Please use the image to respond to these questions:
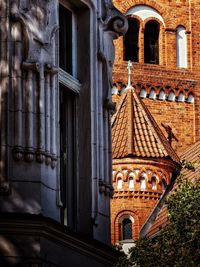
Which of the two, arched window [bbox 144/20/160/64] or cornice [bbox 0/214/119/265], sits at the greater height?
arched window [bbox 144/20/160/64]

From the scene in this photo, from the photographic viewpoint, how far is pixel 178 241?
79.6 ft

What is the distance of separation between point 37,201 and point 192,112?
39780 millimetres

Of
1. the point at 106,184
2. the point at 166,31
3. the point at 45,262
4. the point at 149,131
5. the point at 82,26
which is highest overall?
the point at 166,31

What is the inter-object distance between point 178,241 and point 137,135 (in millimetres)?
21398

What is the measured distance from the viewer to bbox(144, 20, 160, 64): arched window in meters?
51.6

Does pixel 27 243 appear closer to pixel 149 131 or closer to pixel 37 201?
pixel 37 201

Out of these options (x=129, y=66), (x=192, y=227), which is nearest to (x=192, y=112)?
(x=129, y=66)


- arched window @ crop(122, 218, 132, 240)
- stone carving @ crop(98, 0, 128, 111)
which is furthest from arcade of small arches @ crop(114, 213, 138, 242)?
stone carving @ crop(98, 0, 128, 111)

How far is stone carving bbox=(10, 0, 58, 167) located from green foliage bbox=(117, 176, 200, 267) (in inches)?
469

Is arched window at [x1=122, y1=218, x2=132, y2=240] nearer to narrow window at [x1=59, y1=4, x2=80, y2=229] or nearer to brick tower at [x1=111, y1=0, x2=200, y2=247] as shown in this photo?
brick tower at [x1=111, y1=0, x2=200, y2=247]

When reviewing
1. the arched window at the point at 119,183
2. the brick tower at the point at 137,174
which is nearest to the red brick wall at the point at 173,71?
the brick tower at the point at 137,174

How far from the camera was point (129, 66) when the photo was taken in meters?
47.2

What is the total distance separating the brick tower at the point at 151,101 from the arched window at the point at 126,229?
31 millimetres

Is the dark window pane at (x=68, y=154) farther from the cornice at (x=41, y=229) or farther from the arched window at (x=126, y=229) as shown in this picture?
the arched window at (x=126, y=229)
